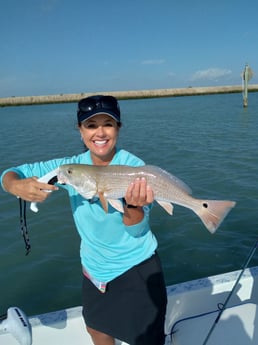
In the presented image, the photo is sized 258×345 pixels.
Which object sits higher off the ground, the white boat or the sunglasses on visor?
the sunglasses on visor

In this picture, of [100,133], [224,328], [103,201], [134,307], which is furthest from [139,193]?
[224,328]

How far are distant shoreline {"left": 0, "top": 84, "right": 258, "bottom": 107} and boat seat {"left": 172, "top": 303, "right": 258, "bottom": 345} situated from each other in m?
81.1

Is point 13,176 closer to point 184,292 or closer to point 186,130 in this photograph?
point 184,292

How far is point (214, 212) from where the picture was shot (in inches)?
96.0

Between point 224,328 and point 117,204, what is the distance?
1.63 meters

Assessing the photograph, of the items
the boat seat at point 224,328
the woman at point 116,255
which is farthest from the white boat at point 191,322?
the woman at point 116,255

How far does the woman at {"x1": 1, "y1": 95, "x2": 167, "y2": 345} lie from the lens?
2.34m

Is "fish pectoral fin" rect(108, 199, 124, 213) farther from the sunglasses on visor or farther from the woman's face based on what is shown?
the sunglasses on visor

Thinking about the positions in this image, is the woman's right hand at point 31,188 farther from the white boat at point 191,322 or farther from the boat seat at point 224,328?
the boat seat at point 224,328

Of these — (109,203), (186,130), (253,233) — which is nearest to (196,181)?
(253,233)

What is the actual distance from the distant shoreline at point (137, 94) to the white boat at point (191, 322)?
265 feet

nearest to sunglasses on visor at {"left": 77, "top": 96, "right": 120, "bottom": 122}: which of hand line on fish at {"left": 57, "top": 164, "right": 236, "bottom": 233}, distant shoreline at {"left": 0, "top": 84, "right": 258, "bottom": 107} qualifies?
hand line on fish at {"left": 57, "top": 164, "right": 236, "bottom": 233}

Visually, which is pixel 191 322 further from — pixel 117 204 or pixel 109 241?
pixel 117 204

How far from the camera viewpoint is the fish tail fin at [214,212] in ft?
7.90
